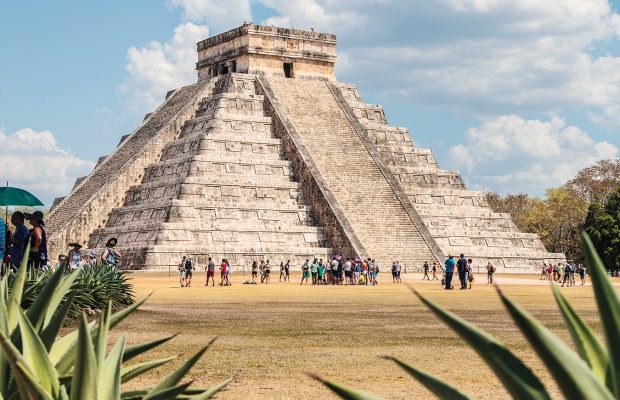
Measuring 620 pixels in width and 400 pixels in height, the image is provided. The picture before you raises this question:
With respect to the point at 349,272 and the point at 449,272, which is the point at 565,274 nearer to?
the point at 349,272

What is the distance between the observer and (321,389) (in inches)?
361

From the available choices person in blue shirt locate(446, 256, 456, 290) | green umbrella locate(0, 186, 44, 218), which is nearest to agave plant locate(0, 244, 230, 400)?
green umbrella locate(0, 186, 44, 218)

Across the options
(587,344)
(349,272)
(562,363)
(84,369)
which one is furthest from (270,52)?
(562,363)

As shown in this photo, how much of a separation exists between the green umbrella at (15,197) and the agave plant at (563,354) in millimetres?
14701

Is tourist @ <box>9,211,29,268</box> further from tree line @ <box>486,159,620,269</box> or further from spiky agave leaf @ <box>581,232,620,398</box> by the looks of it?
tree line @ <box>486,159,620,269</box>

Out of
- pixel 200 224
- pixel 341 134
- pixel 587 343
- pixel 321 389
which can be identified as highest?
pixel 341 134

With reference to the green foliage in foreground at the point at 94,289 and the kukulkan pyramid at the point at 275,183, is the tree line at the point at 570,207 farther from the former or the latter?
the green foliage in foreground at the point at 94,289

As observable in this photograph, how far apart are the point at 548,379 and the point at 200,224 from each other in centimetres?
3193

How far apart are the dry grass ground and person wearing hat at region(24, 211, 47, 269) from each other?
174 centimetres

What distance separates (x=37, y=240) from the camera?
15477mm

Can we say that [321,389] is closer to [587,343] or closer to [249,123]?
[587,343]

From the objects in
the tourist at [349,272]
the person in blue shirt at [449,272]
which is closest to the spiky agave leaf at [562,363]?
the person in blue shirt at [449,272]

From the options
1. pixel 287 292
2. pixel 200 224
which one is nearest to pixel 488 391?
pixel 287 292

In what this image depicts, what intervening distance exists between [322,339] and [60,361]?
9.23m
